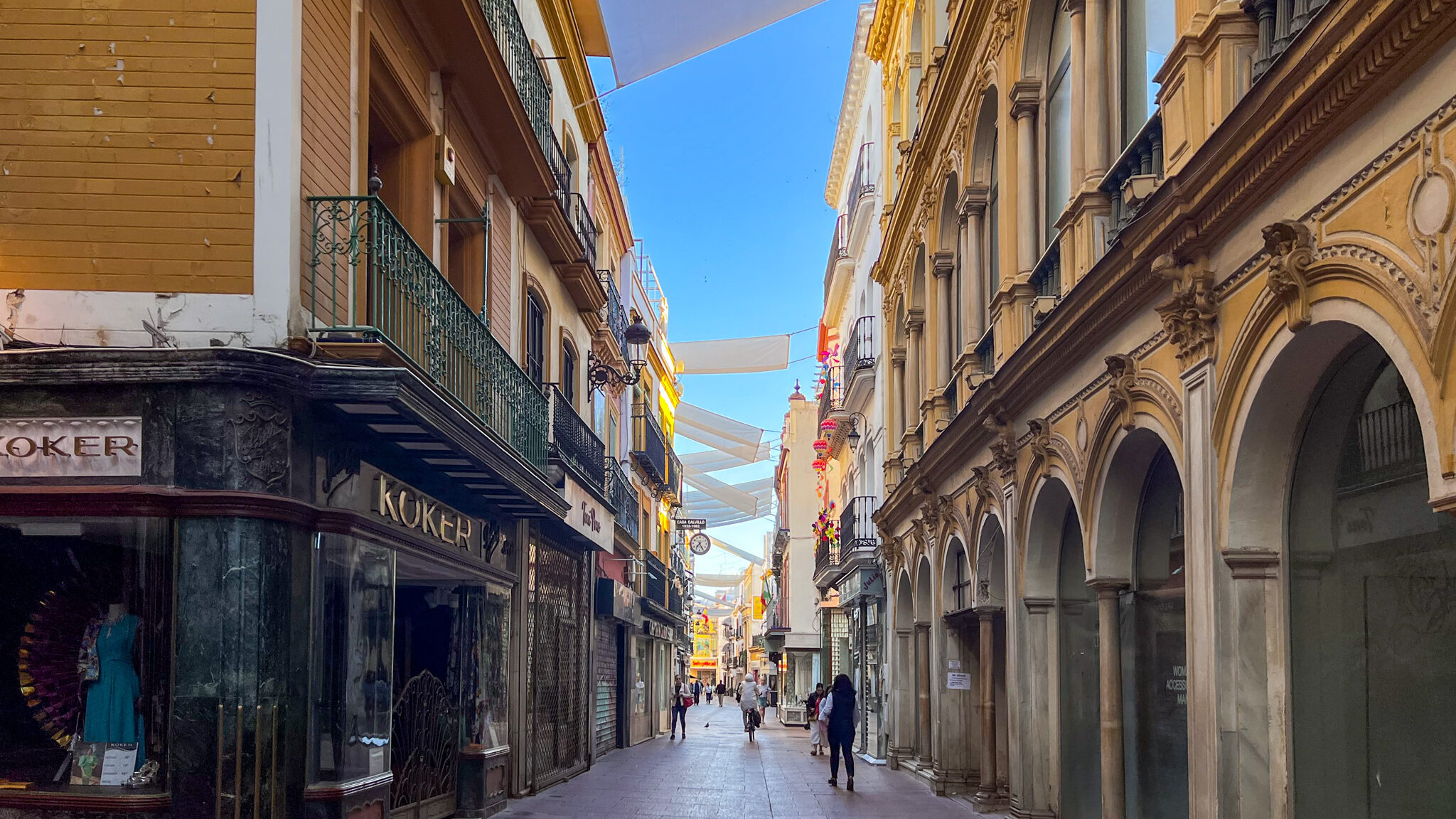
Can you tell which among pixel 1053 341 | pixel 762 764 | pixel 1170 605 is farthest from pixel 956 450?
pixel 762 764

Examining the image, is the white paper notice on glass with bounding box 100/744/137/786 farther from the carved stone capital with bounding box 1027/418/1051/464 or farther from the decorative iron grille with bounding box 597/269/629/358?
the decorative iron grille with bounding box 597/269/629/358

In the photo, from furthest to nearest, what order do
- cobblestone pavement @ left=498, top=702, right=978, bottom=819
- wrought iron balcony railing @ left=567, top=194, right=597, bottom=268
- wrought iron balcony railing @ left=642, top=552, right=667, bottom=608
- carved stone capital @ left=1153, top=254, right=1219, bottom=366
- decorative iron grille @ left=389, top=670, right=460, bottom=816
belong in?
wrought iron balcony railing @ left=642, top=552, right=667, bottom=608, wrought iron balcony railing @ left=567, top=194, right=597, bottom=268, cobblestone pavement @ left=498, top=702, right=978, bottom=819, decorative iron grille @ left=389, top=670, right=460, bottom=816, carved stone capital @ left=1153, top=254, right=1219, bottom=366

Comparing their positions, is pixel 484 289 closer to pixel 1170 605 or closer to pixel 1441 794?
pixel 1170 605

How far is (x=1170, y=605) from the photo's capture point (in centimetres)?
1119

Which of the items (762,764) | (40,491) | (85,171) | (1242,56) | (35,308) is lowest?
(762,764)

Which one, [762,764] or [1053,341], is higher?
[1053,341]

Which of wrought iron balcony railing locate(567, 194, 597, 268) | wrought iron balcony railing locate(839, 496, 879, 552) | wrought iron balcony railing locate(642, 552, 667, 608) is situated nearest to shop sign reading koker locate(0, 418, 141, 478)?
wrought iron balcony railing locate(567, 194, 597, 268)

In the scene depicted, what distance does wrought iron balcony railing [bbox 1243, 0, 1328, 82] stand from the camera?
7.57 m

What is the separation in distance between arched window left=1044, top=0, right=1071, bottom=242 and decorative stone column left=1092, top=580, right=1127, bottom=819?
12.8 feet

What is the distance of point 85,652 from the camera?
8234 mm

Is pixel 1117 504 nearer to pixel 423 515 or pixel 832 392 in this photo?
pixel 423 515

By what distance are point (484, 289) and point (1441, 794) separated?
9.91 metres

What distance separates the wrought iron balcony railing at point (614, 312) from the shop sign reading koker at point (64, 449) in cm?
1599

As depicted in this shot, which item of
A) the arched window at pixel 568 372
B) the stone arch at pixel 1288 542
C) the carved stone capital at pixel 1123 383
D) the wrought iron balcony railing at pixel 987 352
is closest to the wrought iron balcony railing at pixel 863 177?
the arched window at pixel 568 372
